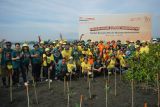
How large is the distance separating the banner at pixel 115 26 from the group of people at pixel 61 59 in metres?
4.69

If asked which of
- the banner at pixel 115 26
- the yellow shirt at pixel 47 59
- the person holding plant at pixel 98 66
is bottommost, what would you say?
the person holding plant at pixel 98 66

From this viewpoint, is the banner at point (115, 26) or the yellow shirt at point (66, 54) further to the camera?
the banner at point (115, 26)

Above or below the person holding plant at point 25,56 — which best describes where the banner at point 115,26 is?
above

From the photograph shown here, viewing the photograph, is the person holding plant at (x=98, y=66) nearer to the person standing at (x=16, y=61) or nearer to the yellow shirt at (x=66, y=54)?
the yellow shirt at (x=66, y=54)

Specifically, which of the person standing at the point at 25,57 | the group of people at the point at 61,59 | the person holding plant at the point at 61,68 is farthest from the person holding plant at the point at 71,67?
the person standing at the point at 25,57

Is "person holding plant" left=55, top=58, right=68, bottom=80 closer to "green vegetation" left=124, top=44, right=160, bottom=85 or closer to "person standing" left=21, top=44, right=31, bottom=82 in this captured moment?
"person standing" left=21, top=44, right=31, bottom=82

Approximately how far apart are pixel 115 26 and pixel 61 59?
902 centimetres

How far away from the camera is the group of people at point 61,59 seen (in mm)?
13820

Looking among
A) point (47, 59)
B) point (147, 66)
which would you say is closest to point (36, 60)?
point (47, 59)

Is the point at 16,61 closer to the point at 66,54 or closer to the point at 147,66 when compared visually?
the point at 66,54

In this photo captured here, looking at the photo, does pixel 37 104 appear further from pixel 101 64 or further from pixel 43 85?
pixel 101 64

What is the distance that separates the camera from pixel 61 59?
1583 cm

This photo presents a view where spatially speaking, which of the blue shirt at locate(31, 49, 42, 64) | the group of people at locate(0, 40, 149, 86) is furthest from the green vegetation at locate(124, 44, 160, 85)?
the blue shirt at locate(31, 49, 42, 64)

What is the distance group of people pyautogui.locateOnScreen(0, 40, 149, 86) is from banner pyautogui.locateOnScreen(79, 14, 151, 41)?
185 inches
